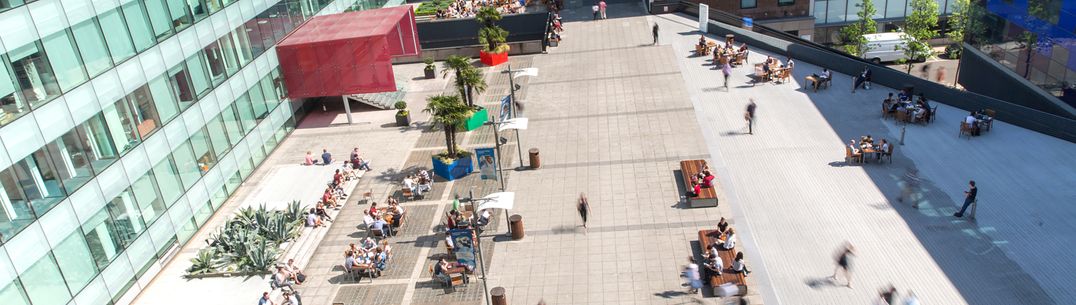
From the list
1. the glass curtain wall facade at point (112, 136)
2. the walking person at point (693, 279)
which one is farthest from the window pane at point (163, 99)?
the walking person at point (693, 279)

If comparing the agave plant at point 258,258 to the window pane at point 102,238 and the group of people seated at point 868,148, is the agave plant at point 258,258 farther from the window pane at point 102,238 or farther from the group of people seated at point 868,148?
the group of people seated at point 868,148

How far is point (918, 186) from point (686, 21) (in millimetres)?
27482

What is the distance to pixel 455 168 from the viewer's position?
96.9ft

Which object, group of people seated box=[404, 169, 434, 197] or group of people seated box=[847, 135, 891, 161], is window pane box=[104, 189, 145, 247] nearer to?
group of people seated box=[404, 169, 434, 197]

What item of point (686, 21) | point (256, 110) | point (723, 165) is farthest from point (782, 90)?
point (256, 110)

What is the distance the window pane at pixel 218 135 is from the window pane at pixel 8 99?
8.87m

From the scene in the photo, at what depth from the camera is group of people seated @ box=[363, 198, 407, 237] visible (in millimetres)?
25141

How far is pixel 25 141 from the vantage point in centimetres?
1992

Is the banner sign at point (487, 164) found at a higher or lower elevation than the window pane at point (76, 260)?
lower

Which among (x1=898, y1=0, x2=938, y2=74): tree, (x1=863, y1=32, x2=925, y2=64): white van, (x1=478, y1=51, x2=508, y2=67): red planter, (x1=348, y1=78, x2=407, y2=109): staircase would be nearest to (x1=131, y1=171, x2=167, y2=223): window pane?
(x1=348, y1=78, x2=407, y2=109): staircase

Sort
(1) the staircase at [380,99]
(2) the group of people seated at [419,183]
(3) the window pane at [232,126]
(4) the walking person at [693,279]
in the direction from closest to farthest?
(4) the walking person at [693,279], (2) the group of people seated at [419,183], (3) the window pane at [232,126], (1) the staircase at [380,99]

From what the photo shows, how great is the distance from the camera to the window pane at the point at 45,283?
19.8 meters

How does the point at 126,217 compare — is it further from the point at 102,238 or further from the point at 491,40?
the point at 491,40

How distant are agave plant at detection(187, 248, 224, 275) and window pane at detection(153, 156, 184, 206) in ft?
8.51
